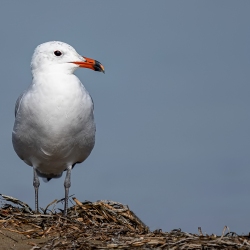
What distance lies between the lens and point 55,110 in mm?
10656

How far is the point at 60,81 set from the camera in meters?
10.8

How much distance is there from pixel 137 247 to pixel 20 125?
413cm

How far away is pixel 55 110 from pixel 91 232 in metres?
2.41

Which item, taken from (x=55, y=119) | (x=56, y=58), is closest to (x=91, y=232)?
(x=55, y=119)

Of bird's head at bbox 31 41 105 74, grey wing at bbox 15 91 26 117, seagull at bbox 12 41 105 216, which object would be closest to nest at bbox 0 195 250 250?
seagull at bbox 12 41 105 216

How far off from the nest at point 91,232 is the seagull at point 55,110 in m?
0.90

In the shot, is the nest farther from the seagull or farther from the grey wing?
the grey wing

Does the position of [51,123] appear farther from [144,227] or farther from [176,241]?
[176,241]

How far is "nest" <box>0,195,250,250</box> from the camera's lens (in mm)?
7754

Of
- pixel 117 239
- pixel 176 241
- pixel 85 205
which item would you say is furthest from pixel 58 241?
pixel 85 205

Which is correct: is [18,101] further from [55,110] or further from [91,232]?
[91,232]

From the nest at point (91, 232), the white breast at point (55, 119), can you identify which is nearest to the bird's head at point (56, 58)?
the white breast at point (55, 119)

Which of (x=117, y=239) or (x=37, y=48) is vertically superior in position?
(x=37, y=48)

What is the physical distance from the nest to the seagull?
35.5 inches
